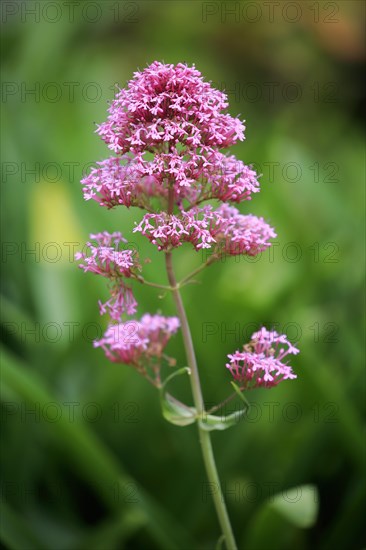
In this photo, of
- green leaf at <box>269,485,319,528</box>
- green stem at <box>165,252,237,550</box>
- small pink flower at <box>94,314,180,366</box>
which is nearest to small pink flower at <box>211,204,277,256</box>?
green stem at <box>165,252,237,550</box>

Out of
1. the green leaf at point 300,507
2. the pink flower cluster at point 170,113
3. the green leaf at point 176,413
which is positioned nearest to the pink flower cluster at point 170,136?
the pink flower cluster at point 170,113

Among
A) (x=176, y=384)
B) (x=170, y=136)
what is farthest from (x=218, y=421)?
(x=176, y=384)

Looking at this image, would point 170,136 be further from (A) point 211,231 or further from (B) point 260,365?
(B) point 260,365

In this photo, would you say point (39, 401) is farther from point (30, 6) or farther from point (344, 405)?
point (30, 6)

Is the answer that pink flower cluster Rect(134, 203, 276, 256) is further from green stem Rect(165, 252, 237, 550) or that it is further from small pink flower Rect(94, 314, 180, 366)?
small pink flower Rect(94, 314, 180, 366)

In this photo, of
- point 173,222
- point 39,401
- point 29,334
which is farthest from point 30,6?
point 173,222

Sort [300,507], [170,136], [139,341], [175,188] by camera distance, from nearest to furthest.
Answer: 1. [170,136]
2. [175,188]
3. [139,341]
4. [300,507]
